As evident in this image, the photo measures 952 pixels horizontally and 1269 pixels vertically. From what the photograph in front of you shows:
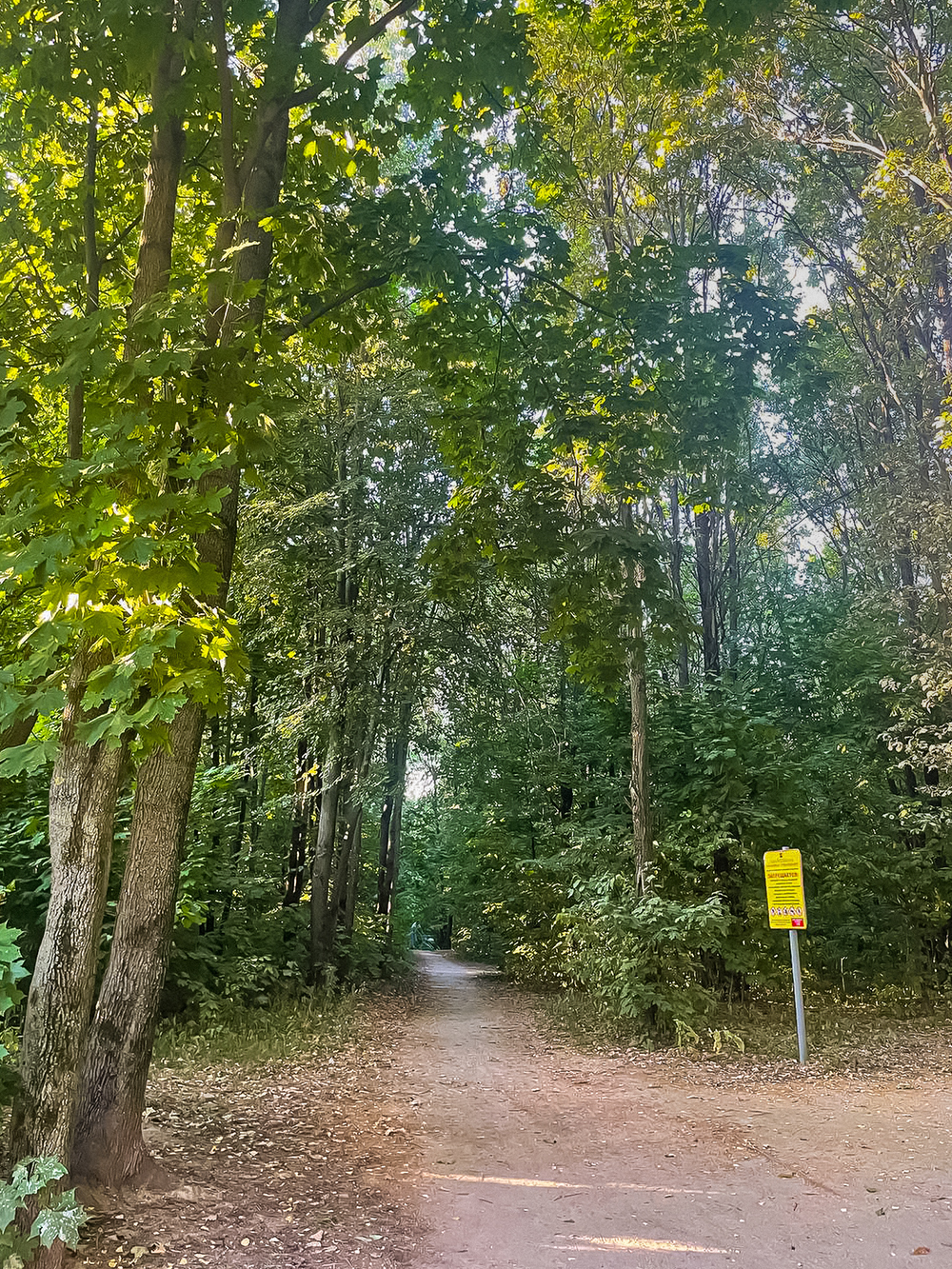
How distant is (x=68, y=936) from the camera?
388 centimetres

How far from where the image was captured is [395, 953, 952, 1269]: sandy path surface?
3.93 m

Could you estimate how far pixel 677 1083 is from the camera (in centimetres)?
763

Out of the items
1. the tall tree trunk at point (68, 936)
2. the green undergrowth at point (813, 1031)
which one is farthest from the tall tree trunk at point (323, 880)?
the tall tree trunk at point (68, 936)

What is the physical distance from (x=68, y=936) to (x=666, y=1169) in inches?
153

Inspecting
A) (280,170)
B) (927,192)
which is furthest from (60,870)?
(927,192)

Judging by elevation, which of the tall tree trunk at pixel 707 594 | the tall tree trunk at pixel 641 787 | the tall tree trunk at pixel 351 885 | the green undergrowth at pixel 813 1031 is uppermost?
the tall tree trunk at pixel 707 594

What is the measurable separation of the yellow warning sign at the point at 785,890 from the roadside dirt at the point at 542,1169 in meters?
1.45

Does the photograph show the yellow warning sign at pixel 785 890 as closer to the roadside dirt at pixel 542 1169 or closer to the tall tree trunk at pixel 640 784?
the roadside dirt at pixel 542 1169

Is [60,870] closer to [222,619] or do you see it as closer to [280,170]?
[222,619]

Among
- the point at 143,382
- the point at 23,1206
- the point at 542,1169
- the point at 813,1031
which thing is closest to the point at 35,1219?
the point at 23,1206

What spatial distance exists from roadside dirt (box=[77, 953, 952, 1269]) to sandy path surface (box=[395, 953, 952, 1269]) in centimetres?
2

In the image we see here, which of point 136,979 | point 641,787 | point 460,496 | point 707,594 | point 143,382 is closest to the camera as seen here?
point 143,382

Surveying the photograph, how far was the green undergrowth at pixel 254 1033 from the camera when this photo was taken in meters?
7.79

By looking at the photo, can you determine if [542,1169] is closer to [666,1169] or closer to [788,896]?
[666,1169]
